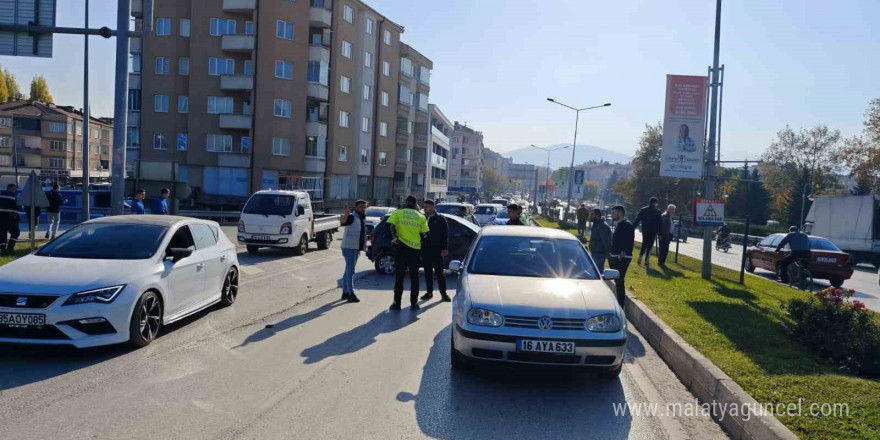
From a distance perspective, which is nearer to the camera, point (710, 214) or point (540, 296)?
point (540, 296)

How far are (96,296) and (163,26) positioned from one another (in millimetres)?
46857

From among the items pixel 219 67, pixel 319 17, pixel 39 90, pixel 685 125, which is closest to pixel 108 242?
pixel 685 125

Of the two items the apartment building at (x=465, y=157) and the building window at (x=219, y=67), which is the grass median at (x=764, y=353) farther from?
the apartment building at (x=465, y=157)

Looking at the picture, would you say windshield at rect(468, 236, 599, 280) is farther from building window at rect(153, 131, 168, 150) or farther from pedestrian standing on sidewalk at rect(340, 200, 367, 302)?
building window at rect(153, 131, 168, 150)

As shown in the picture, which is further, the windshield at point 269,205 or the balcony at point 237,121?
the balcony at point 237,121

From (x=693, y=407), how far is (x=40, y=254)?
24.4ft

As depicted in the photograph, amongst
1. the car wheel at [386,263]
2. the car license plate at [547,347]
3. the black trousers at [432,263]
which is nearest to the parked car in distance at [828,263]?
the car wheel at [386,263]

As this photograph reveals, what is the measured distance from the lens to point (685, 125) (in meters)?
15.0

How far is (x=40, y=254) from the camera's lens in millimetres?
7520

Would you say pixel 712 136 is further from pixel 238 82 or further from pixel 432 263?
pixel 238 82

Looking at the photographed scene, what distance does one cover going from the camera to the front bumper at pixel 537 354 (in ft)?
18.9

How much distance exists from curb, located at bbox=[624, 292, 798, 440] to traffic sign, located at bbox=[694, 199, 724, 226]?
234 inches

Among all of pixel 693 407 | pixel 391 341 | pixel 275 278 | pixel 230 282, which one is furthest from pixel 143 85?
pixel 693 407

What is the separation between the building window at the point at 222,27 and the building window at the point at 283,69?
175 inches
